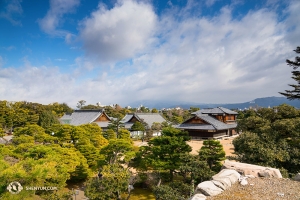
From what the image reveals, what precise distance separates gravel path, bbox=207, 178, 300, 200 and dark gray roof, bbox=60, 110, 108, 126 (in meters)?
32.0

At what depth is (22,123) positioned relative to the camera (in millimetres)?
35000

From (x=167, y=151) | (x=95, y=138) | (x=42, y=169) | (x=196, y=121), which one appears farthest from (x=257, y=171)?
(x=196, y=121)

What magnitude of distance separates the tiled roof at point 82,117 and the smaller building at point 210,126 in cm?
1690

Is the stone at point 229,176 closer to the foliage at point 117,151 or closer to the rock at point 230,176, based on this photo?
the rock at point 230,176

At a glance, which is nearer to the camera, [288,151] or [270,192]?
[270,192]

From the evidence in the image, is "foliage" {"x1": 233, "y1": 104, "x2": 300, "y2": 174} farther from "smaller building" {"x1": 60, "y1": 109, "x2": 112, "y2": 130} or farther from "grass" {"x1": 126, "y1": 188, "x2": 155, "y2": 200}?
"smaller building" {"x1": 60, "y1": 109, "x2": 112, "y2": 130}

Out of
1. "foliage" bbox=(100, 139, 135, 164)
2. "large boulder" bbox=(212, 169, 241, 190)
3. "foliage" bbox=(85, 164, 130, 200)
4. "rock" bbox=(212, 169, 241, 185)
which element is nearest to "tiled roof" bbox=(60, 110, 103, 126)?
"foliage" bbox=(100, 139, 135, 164)

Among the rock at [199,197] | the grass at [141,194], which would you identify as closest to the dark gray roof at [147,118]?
the grass at [141,194]

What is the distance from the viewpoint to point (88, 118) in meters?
37.8

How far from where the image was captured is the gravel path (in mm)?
7246

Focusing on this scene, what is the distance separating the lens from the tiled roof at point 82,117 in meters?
37.5

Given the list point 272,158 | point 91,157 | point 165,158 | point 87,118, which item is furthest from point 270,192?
point 87,118

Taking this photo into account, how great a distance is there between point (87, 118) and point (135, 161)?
A: 2688 centimetres

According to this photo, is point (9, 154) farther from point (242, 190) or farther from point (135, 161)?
point (242, 190)
